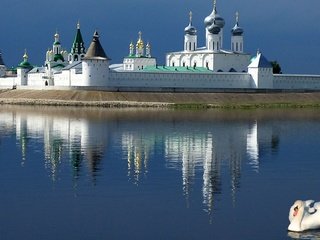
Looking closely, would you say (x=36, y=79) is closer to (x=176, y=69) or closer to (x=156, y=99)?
(x=176, y=69)

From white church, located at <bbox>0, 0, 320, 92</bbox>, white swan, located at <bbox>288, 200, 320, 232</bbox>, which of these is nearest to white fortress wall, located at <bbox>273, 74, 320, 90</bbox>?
white church, located at <bbox>0, 0, 320, 92</bbox>

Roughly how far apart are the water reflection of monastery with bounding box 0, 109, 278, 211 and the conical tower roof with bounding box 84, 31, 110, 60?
2143cm

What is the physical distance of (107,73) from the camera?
64.0 metres

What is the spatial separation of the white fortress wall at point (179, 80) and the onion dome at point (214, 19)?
576cm

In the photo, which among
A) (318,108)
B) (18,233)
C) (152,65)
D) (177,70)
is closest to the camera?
(18,233)

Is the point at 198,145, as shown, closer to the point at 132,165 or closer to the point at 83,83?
the point at 132,165

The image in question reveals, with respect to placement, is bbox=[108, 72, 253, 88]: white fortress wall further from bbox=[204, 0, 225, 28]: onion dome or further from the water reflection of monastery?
the water reflection of monastery

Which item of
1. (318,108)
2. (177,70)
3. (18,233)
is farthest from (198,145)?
(177,70)

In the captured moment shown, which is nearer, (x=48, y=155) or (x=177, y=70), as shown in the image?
(x=48, y=155)

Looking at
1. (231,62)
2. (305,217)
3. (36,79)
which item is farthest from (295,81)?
(305,217)

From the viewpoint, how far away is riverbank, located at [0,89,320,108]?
58.4 m

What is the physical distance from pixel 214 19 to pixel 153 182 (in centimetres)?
5428

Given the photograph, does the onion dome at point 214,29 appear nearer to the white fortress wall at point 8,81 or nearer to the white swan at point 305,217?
the white fortress wall at point 8,81

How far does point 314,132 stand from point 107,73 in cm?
3124
